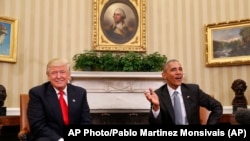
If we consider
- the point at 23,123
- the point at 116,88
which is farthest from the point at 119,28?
the point at 23,123

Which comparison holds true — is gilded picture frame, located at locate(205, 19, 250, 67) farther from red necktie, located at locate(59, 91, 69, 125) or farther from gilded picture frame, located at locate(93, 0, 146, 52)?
red necktie, located at locate(59, 91, 69, 125)

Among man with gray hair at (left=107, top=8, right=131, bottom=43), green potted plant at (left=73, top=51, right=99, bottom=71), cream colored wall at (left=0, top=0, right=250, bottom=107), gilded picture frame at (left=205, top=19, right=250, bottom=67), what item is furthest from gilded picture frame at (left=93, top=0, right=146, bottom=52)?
gilded picture frame at (left=205, top=19, right=250, bottom=67)

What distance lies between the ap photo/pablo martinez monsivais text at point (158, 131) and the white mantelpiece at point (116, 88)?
3512 millimetres

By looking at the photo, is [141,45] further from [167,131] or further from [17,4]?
[167,131]

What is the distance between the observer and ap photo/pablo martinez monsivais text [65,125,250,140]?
1.25 meters

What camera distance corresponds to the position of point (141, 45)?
5398 millimetres

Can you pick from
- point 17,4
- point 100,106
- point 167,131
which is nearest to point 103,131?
point 167,131

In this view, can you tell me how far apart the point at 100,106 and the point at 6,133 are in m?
1.52

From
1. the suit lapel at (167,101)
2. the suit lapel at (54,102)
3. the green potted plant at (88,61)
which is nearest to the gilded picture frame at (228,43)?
the green potted plant at (88,61)

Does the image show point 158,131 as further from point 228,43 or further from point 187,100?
point 228,43

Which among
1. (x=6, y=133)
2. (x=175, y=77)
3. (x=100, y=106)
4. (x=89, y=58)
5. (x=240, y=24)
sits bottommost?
(x=6, y=133)

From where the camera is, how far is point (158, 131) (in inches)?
50.3

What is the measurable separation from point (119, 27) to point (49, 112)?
3.03 m

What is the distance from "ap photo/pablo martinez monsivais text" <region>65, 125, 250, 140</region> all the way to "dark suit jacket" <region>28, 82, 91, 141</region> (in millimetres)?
1302
